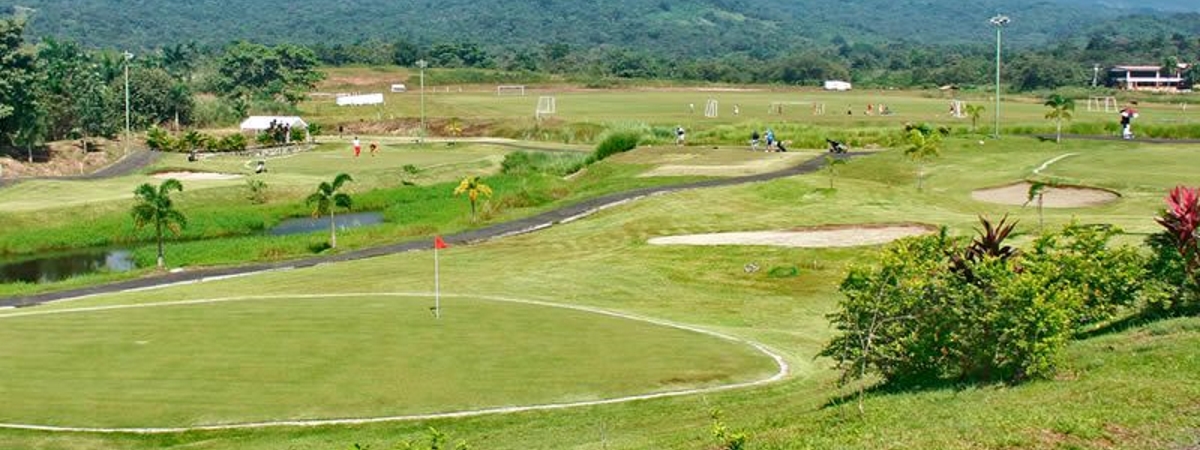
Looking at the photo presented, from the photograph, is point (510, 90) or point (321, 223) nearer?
point (321, 223)

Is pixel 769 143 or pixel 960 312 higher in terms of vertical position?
pixel 769 143

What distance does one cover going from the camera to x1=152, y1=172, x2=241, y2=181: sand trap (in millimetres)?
82875

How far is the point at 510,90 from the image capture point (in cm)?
17850

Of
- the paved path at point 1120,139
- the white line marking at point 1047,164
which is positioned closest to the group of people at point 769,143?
the paved path at point 1120,139

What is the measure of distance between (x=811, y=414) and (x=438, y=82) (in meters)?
178

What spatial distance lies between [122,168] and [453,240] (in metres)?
45.2

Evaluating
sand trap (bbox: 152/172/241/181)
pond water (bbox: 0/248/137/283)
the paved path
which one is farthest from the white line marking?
sand trap (bbox: 152/172/241/181)

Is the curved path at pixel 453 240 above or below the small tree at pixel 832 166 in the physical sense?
below

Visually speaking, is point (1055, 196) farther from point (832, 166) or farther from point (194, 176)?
point (194, 176)

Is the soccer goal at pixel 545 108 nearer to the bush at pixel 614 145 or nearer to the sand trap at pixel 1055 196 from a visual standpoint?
the bush at pixel 614 145

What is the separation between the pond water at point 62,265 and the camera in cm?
5409

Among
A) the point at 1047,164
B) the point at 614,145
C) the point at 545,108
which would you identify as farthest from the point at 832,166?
the point at 545,108

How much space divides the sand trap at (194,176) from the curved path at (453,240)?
29.4 metres

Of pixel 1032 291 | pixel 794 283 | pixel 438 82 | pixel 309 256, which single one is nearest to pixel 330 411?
pixel 1032 291
